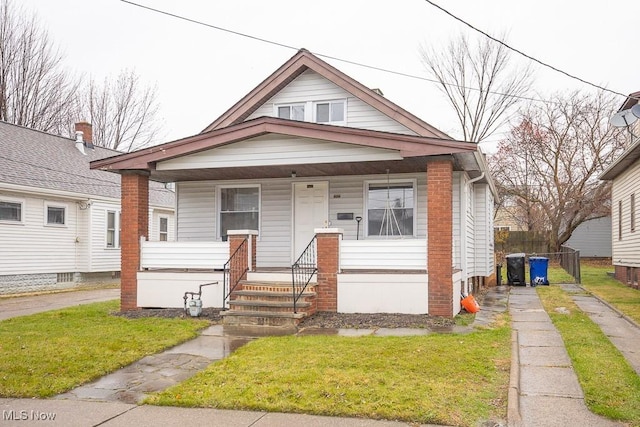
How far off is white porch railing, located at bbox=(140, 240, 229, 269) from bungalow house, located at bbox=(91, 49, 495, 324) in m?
0.02

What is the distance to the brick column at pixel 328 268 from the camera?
10906mm

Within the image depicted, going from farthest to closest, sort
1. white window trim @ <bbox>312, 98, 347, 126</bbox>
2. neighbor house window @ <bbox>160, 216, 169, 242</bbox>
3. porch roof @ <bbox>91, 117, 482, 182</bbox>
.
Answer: neighbor house window @ <bbox>160, 216, 169, 242</bbox> → white window trim @ <bbox>312, 98, 347, 126</bbox> → porch roof @ <bbox>91, 117, 482, 182</bbox>

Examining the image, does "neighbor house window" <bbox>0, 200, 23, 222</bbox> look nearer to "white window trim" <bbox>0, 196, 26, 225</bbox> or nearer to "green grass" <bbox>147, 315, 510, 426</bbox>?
"white window trim" <bbox>0, 196, 26, 225</bbox>

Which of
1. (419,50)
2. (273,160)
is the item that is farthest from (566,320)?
(419,50)

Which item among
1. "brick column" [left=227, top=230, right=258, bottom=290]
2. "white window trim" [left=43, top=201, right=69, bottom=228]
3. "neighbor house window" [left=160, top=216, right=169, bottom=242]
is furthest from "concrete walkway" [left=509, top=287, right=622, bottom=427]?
"neighbor house window" [left=160, top=216, right=169, bottom=242]

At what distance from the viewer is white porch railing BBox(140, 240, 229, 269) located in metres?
11.8

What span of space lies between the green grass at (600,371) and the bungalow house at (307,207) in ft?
7.52

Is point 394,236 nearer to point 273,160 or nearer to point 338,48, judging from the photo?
point 273,160

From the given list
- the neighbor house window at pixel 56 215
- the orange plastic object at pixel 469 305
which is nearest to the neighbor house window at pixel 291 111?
the orange plastic object at pixel 469 305

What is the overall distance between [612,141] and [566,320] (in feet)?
79.0

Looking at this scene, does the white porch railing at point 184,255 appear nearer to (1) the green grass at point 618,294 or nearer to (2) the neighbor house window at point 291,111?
(2) the neighbor house window at point 291,111

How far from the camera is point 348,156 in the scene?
10867 millimetres

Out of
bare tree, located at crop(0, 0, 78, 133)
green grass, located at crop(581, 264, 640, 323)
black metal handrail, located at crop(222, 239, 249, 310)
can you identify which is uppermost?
bare tree, located at crop(0, 0, 78, 133)

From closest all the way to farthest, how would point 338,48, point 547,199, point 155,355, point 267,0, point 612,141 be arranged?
point 155,355 → point 267,0 → point 338,48 → point 612,141 → point 547,199
